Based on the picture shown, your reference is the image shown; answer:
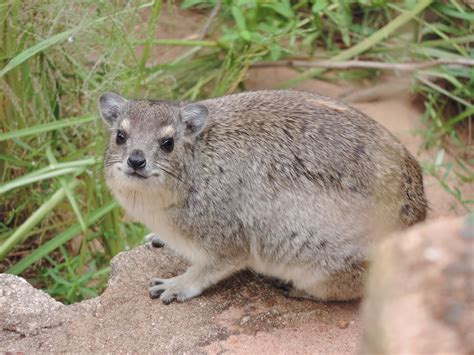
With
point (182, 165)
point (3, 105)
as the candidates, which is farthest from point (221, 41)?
point (182, 165)

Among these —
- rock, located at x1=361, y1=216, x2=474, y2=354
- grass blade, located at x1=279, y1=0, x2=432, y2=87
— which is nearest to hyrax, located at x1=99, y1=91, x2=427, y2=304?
rock, located at x1=361, y1=216, x2=474, y2=354

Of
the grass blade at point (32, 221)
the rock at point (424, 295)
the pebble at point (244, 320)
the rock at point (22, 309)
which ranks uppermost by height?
the rock at point (424, 295)

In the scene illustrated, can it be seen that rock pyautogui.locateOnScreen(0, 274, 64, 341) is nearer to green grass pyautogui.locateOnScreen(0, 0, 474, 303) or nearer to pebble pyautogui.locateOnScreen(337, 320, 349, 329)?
green grass pyautogui.locateOnScreen(0, 0, 474, 303)

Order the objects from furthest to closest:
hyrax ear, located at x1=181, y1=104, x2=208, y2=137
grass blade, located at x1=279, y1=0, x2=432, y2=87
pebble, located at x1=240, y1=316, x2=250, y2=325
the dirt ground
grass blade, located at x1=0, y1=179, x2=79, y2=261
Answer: grass blade, located at x1=279, y1=0, x2=432, y2=87, grass blade, located at x1=0, y1=179, x2=79, y2=261, hyrax ear, located at x1=181, y1=104, x2=208, y2=137, pebble, located at x1=240, y1=316, x2=250, y2=325, the dirt ground

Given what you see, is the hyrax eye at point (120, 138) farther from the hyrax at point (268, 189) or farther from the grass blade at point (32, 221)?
the grass blade at point (32, 221)

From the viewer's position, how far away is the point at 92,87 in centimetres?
657

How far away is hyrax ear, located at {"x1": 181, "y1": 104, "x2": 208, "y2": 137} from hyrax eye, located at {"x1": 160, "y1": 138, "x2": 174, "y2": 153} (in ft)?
0.47

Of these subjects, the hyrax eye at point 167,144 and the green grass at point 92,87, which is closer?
the hyrax eye at point 167,144

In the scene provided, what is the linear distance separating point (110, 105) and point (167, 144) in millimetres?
574

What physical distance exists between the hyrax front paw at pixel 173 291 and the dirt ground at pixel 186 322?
0.04 m

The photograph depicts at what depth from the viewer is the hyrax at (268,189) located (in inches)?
188

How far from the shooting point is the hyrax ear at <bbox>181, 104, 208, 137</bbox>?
492cm

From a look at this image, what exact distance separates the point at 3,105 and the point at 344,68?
329 cm

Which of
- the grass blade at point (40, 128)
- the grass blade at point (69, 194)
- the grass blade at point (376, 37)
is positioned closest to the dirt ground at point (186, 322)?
the grass blade at point (69, 194)
